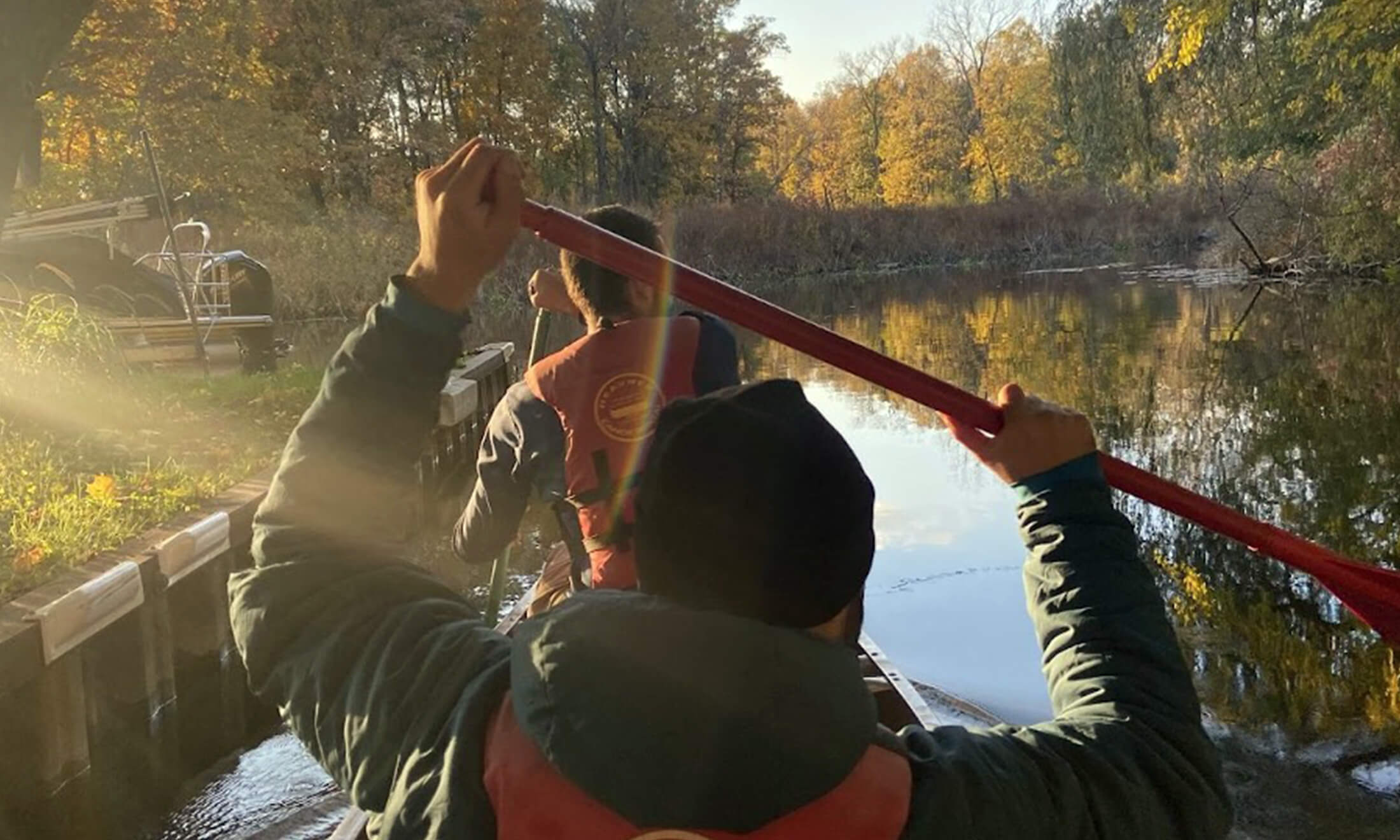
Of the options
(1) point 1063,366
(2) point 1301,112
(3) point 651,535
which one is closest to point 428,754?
(3) point 651,535

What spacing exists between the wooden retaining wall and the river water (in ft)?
0.95

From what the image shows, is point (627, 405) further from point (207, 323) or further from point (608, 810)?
point (207, 323)

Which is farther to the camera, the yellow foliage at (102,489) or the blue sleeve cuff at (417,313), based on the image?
the yellow foliage at (102,489)

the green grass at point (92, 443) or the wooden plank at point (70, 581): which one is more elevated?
the green grass at point (92, 443)

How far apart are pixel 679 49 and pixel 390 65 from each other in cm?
1203

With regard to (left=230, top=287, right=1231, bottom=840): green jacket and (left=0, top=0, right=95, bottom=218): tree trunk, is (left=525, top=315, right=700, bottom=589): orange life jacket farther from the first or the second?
(left=0, top=0, right=95, bottom=218): tree trunk

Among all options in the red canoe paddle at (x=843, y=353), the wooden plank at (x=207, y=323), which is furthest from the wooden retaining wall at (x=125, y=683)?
the wooden plank at (x=207, y=323)

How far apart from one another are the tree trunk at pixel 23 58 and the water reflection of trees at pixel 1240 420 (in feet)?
25.0

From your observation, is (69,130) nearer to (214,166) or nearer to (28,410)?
(214,166)

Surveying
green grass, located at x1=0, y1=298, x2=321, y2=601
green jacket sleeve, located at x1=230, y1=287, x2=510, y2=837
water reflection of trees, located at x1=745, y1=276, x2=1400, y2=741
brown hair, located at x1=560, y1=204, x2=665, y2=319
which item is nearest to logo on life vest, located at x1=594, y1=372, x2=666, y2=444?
brown hair, located at x1=560, y1=204, x2=665, y2=319

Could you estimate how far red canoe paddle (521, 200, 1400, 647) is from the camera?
5.06ft

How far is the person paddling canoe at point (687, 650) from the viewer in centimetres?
94

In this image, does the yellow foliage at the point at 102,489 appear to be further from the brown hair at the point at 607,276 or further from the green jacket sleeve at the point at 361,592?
the green jacket sleeve at the point at 361,592

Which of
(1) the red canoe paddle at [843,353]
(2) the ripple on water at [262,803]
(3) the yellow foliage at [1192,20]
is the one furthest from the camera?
(3) the yellow foliage at [1192,20]
